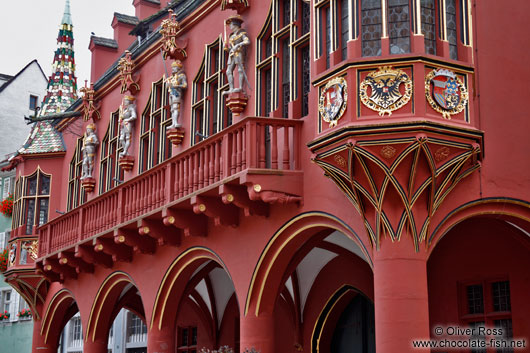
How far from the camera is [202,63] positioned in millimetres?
19047

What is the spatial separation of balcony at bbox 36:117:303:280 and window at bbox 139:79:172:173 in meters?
1.58

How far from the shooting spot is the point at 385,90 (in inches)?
466

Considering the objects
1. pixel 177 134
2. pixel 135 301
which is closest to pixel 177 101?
pixel 177 134

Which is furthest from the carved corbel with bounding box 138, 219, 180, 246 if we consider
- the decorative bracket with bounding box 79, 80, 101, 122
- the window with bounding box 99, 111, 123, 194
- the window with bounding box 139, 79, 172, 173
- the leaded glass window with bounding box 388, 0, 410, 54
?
the decorative bracket with bounding box 79, 80, 101, 122

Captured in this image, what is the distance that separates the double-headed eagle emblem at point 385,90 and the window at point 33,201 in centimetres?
1780

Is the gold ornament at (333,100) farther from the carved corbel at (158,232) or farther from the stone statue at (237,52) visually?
the carved corbel at (158,232)

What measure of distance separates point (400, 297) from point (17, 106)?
3447 centimetres

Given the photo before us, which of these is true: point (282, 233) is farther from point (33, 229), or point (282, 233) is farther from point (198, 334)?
point (33, 229)

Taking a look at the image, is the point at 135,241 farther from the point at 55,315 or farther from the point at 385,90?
the point at 385,90

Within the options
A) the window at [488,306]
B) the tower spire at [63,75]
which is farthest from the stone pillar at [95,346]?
the window at [488,306]

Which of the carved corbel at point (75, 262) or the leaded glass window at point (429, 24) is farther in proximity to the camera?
the carved corbel at point (75, 262)

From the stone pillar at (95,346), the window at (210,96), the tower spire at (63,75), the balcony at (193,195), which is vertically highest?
the tower spire at (63,75)

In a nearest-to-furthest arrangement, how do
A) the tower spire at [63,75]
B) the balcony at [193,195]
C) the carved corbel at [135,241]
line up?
the balcony at [193,195], the carved corbel at [135,241], the tower spire at [63,75]

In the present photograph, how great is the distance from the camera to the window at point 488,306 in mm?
13898
